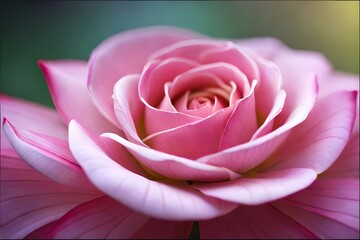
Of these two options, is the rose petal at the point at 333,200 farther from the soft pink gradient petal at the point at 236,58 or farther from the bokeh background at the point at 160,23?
the bokeh background at the point at 160,23

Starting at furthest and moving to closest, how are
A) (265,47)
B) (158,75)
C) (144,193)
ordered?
(265,47) < (158,75) < (144,193)

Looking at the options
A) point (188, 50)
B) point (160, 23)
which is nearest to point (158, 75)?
point (188, 50)

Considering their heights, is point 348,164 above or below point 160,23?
below

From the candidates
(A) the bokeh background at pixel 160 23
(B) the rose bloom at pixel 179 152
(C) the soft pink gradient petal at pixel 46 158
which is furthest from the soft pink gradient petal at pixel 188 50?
(A) the bokeh background at pixel 160 23

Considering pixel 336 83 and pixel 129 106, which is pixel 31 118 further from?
pixel 336 83

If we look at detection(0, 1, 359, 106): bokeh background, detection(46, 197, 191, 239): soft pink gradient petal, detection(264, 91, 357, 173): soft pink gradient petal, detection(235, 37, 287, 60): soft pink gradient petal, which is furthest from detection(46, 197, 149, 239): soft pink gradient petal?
detection(0, 1, 359, 106): bokeh background

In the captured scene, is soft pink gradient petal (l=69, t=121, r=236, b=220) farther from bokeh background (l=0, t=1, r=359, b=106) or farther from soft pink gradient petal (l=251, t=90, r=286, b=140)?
bokeh background (l=0, t=1, r=359, b=106)
